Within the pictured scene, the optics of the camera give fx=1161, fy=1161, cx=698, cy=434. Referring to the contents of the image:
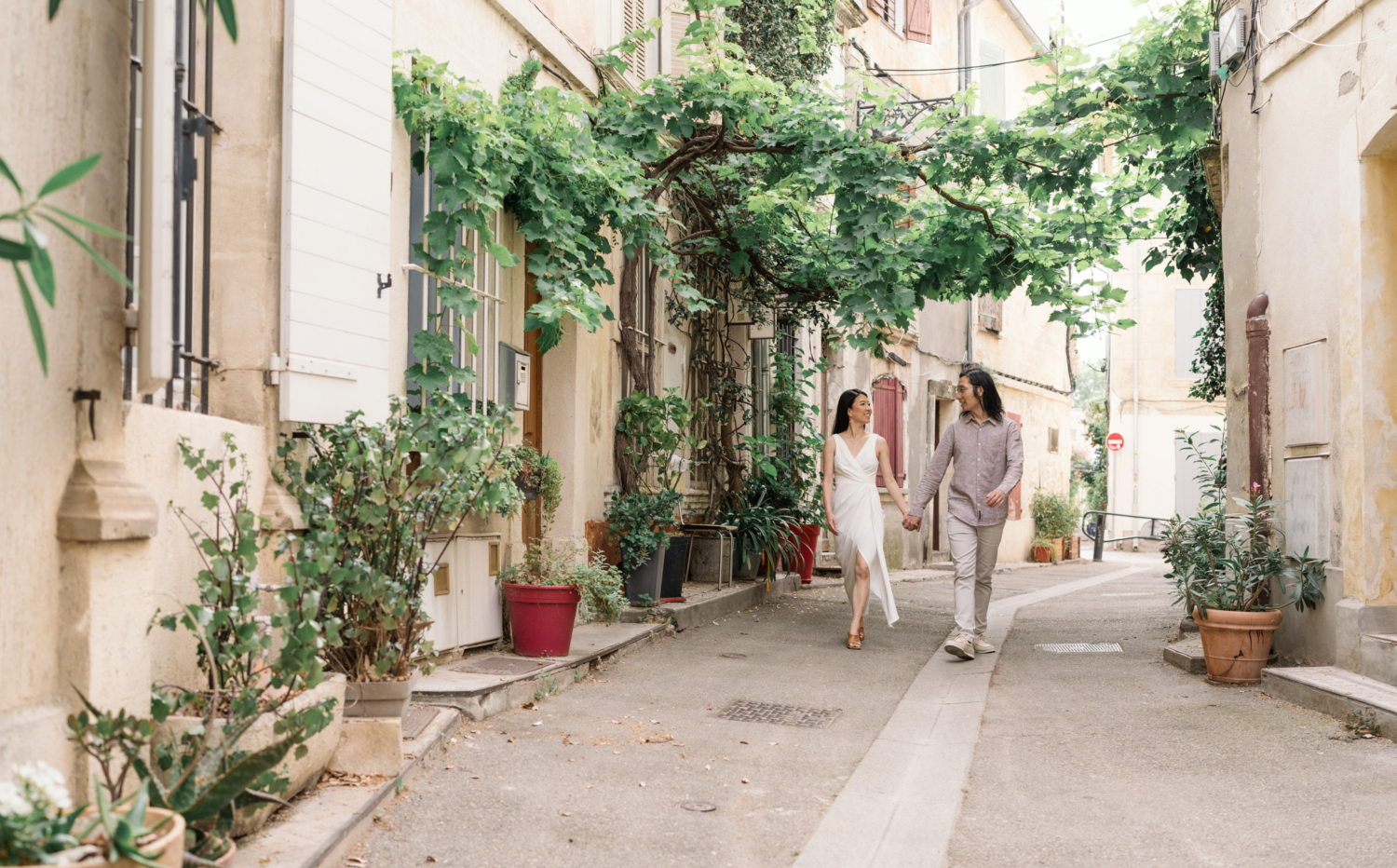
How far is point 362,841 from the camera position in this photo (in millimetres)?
3363

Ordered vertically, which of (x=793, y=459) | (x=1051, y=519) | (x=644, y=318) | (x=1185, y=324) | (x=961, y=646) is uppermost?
(x=1185, y=324)

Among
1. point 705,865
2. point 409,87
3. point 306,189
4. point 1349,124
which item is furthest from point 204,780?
point 1349,124

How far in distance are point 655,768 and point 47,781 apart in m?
2.56

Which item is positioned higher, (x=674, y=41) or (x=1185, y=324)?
(x=674, y=41)

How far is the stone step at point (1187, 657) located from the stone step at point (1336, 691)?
0.49 meters

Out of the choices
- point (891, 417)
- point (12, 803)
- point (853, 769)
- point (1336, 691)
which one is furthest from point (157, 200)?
point (891, 417)

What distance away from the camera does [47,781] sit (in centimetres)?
212

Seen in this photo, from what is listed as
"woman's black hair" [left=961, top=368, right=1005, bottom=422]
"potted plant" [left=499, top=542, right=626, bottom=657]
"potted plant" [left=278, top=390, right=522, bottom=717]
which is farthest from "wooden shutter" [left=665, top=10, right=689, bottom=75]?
"potted plant" [left=278, top=390, right=522, bottom=717]

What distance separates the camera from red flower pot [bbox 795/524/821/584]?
1141cm

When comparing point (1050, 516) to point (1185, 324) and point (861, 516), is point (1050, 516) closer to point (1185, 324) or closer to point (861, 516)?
point (1185, 324)

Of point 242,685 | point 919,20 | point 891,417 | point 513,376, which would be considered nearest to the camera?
point 242,685

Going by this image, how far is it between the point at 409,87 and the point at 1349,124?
4.71 meters

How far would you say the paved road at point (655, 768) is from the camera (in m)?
3.45

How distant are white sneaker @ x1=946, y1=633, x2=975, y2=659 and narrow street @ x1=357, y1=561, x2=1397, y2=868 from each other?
24cm
